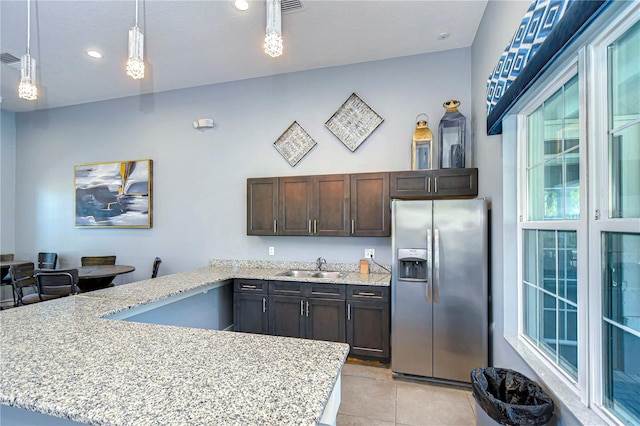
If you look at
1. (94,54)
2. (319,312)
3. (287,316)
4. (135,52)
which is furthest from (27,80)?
(319,312)

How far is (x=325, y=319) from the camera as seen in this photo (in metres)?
3.20

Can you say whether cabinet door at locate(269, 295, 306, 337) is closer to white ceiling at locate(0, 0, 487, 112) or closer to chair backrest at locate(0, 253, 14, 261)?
white ceiling at locate(0, 0, 487, 112)

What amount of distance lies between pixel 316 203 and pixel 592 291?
2604 mm

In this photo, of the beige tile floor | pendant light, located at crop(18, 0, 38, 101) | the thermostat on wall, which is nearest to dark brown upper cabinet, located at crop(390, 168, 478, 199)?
the beige tile floor

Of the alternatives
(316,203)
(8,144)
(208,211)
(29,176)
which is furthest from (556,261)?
(8,144)

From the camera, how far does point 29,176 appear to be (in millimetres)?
5195

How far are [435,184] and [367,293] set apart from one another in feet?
4.39

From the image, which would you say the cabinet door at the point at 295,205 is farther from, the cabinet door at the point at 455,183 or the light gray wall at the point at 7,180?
the light gray wall at the point at 7,180

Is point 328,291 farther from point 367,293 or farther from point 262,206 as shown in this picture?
point 262,206

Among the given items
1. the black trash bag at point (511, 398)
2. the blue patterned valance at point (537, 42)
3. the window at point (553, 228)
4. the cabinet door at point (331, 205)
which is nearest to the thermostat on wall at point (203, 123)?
the cabinet door at point (331, 205)

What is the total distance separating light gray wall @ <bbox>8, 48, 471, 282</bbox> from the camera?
3.56 m

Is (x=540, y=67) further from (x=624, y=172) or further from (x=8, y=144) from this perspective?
(x=8, y=144)

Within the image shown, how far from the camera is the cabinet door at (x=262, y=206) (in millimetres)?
3699

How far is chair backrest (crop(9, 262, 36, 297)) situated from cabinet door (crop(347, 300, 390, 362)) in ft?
11.6
